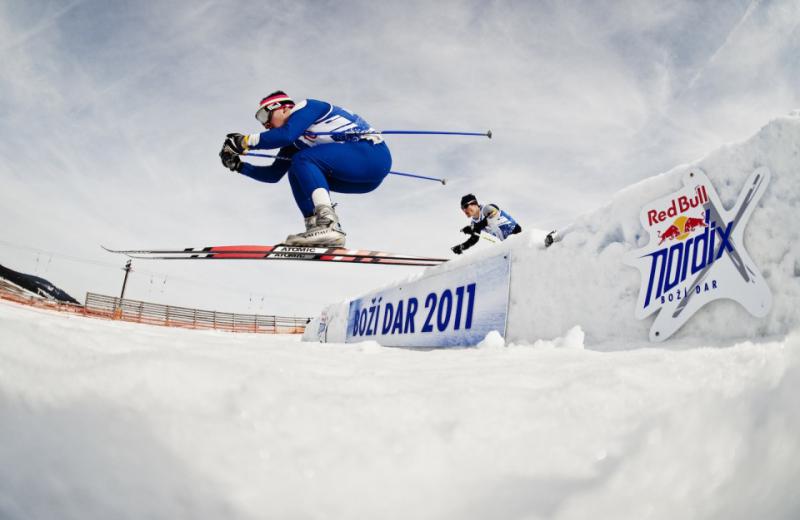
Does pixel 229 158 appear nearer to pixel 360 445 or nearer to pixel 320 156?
pixel 320 156

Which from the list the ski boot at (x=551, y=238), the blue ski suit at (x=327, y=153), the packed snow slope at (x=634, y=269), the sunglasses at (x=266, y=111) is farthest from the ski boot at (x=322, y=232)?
the ski boot at (x=551, y=238)

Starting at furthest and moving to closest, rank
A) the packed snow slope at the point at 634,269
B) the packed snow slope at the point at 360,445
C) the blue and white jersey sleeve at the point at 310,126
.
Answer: the blue and white jersey sleeve at the point at 310,126, the packed snow slope at the point at 634,269, the packed snow slope at the point at 360,445

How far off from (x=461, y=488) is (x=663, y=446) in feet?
1.43

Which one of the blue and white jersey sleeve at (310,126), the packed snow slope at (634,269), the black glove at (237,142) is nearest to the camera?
the packed snow slope at (634,269)

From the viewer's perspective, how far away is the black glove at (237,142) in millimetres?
4275

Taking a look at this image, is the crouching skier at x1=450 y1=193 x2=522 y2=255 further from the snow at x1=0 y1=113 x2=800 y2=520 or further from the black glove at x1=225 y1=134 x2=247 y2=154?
the snow at x1=0 y1=113 x2=800 y2=520

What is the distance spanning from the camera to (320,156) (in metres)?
4.50

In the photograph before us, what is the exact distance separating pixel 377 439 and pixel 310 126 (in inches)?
165

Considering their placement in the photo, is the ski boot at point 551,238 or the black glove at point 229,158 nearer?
the ski boot at point 551,238

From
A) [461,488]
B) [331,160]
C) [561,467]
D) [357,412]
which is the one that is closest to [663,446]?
[561,467]

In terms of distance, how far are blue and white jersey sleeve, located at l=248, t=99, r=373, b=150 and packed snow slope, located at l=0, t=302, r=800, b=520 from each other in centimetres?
338

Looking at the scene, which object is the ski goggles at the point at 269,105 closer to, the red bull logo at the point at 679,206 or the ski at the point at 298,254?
the ski at the point at 298,254

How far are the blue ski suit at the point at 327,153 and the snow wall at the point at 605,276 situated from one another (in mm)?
1322

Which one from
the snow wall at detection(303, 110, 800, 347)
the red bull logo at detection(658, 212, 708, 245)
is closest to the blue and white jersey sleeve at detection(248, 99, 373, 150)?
the snow wall at detection(303, 110, 800, 347)
